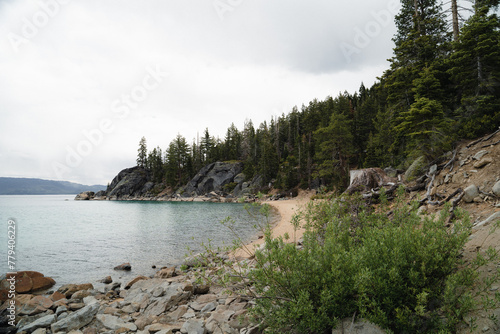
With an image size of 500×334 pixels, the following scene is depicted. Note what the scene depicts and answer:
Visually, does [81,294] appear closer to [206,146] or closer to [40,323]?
[40,323]

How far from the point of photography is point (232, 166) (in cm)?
7775

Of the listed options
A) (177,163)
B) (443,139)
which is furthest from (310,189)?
(177,163)

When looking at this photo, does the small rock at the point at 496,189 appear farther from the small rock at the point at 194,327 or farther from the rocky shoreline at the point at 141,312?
the small rock at the point at 194,327

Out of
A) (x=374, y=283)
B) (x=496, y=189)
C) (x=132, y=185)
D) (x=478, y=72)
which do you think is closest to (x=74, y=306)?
(x=374, y=283)

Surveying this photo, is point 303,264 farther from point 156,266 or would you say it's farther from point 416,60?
point 416,60

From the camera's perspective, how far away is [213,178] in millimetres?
76688

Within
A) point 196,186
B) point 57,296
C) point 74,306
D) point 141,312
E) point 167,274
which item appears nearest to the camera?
point 141,312

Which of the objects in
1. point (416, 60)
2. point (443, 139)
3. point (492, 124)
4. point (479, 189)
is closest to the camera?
point (479, 189)

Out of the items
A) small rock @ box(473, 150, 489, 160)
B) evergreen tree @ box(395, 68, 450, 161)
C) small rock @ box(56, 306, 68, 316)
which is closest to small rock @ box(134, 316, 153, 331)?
small rock @ box(56, 306, 68, 316)

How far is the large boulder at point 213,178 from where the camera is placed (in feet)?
248

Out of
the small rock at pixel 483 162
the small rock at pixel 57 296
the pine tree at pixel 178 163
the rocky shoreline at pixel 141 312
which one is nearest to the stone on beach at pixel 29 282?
the rocky shoreline at pixel 141 312

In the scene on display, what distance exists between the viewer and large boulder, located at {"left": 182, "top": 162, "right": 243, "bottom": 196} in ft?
248

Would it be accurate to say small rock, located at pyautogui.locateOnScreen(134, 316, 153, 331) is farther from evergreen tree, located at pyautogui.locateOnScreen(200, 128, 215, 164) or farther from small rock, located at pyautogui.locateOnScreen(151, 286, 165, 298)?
evergreen tree, located at pyautogui.locateOnScreen(200, 128, 215, 164)

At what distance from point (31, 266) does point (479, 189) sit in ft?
71.2
